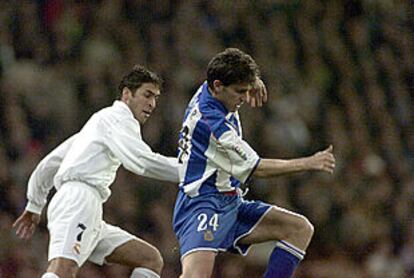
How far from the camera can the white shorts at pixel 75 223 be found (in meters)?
6.51

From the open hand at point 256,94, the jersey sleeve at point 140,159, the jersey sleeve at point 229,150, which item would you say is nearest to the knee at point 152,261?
the jersey sleeve at point 140,159

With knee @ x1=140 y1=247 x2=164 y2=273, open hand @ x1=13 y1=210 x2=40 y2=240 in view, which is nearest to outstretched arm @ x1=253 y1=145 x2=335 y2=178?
knee @ x1=140 y1=247 x2=164 y2=273

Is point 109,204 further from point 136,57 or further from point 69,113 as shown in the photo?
point 136,57

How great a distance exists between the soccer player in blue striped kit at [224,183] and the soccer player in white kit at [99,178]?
24 centimetres

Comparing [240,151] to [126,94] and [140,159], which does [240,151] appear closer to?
[140,159]

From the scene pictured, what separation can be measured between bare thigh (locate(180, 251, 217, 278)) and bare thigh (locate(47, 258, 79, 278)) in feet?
2.33

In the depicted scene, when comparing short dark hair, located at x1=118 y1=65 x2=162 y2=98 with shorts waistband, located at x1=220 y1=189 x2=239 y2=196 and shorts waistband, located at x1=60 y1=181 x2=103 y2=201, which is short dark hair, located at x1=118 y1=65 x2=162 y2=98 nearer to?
shorts waistband, located at x1=60 y1=181 x2=103 y2=201

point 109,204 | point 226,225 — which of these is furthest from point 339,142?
point 226,225

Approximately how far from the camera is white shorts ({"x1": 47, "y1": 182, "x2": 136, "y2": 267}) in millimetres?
6508

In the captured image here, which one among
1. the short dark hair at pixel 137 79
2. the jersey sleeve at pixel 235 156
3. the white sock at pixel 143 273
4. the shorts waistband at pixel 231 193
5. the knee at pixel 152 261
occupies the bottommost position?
the white sock at pixel 143 273

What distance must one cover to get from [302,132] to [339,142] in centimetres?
38

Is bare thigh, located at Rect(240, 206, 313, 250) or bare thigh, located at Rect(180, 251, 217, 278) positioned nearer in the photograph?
bare thigh, located at Rect(180, 251, 217, 278)

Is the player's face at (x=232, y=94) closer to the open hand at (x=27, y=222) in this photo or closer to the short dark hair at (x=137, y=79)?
the short dark hair at (x=137, y=79)

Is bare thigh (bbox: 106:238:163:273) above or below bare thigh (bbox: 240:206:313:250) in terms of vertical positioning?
below
